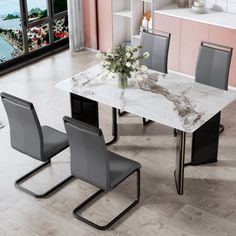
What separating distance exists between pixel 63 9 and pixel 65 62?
1.01 m

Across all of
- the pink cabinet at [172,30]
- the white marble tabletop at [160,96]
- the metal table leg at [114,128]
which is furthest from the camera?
the pink cabinet at [172,30]

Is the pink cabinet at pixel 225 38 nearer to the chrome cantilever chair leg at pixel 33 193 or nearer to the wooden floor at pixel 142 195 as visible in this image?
the wooden floor at pixel 142 195

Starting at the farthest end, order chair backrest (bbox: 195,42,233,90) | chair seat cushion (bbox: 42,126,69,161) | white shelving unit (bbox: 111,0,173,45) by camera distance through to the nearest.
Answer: white shelving unit (bbox: 111,0,173,45), chair backrest (bbox: 195,42,233,90), chair seat cushion (bbox: 42,126,69,161)

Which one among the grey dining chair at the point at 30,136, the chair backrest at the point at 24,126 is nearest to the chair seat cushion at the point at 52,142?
the grey dining chair at the point at 30,136

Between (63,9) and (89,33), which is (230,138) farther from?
(63,9)

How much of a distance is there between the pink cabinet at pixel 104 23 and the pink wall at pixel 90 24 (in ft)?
0.26

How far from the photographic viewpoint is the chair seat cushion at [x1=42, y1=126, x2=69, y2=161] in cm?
511

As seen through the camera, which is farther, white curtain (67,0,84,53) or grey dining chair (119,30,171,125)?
white curtain (67,0,84,53)

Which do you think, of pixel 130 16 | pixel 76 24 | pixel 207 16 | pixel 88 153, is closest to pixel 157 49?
pixel 207 16

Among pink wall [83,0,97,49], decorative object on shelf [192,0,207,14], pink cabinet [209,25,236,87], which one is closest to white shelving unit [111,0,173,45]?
pink wall [83,0,97,49]

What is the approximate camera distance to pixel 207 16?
23.2ft

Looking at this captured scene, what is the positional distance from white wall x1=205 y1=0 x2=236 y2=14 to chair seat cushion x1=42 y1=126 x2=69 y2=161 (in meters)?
3.11

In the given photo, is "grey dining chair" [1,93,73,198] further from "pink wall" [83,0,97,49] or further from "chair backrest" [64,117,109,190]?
"pink wall" [83,0,97,49]

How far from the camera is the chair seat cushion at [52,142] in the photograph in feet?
16.7
